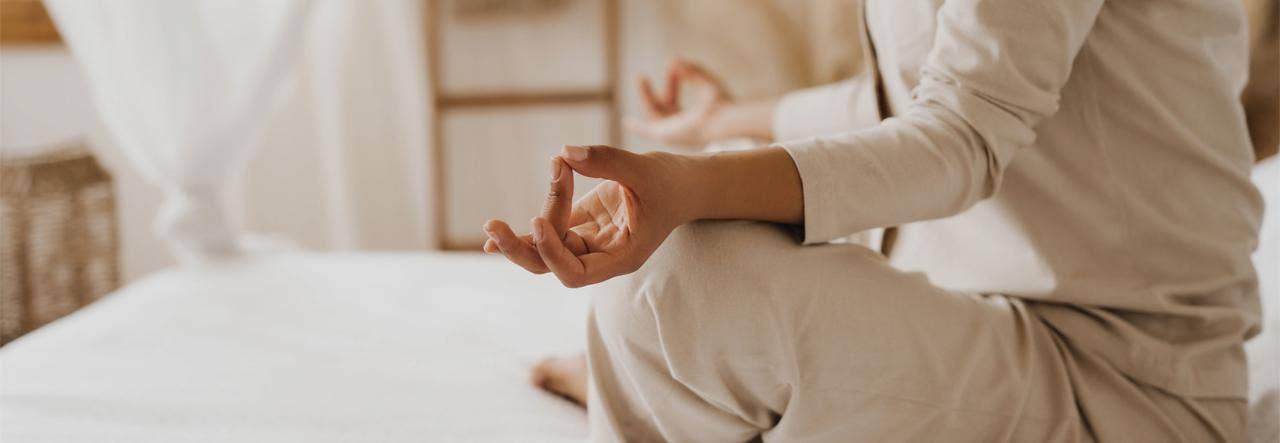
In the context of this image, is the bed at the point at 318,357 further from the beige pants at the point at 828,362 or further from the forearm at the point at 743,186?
the forearm at the point at 743,186

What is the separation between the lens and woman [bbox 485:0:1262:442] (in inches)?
26.2

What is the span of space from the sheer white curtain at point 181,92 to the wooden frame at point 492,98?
775 millimetres

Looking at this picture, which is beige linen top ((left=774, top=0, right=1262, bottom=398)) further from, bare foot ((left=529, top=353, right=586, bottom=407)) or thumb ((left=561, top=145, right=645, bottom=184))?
bare foot ((left=529, top=353, right=586, bottom=407))

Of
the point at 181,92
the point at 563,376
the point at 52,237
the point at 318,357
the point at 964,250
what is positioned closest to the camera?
the point at 964,250

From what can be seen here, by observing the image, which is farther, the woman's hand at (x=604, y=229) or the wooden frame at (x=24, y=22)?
the wooden frame at (x=24, y=22)

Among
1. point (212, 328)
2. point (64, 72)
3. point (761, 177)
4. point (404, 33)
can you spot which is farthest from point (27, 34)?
point (761, 177)

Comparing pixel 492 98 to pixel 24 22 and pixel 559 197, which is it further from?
pixel 559 197

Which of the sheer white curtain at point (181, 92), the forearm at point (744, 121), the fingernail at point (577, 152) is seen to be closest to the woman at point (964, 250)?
the fingernail at point (577, 152)

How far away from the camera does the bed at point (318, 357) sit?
2.98ft

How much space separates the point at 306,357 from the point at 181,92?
610 mm

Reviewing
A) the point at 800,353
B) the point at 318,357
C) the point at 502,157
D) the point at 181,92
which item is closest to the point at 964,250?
the point at 800,353

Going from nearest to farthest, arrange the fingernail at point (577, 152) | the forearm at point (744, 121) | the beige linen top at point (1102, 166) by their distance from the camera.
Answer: the fingernail at point (577, 152)
the beige linen top at point (1102, 166)
the forearm at point (744, 121)

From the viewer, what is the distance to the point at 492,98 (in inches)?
94.6

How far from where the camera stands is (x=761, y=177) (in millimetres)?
675
